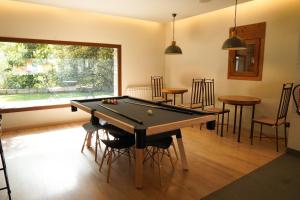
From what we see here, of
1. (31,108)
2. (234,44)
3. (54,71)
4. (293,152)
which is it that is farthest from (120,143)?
(54,71)

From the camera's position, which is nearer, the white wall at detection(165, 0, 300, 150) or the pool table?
the pool table

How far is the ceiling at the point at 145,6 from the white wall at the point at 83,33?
0.98 ft

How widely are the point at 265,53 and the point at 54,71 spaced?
15.0 feet

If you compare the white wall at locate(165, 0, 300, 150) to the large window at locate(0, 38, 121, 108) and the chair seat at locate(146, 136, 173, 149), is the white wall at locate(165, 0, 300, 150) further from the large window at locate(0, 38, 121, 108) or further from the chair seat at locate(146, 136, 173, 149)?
the chair seat at locate(146, 136, 173, 149)

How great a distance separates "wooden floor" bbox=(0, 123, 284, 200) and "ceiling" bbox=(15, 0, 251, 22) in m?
2.64

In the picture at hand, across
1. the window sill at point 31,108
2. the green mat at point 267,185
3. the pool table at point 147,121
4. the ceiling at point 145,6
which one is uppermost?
the ceiling at point 145,6

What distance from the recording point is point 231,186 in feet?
8.46

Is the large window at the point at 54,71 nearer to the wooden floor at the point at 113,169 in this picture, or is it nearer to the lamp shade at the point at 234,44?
the wooden floor at the point at 113,169

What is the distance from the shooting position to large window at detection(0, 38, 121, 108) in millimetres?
4688

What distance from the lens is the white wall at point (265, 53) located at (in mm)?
3984

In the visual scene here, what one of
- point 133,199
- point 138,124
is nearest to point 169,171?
point 133,199

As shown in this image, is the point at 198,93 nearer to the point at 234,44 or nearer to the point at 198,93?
the point at 198,93

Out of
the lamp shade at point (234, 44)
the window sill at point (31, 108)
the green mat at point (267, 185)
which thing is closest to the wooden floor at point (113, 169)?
the green mat at point (267, 185)

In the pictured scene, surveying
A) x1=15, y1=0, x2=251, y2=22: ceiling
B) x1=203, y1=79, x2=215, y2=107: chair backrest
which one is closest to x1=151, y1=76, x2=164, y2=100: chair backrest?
x1=203, y1=79, x2=215, y2=107: chair backrest
